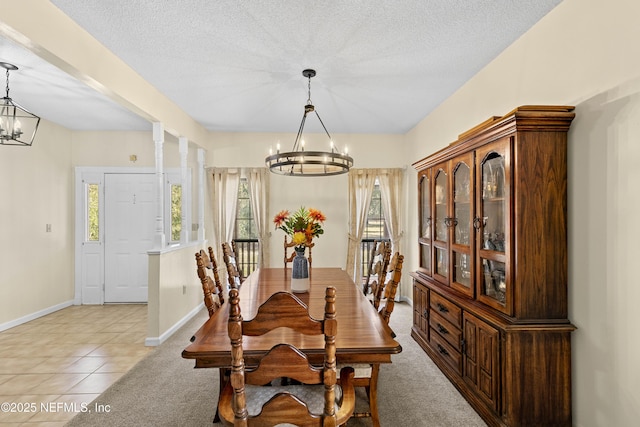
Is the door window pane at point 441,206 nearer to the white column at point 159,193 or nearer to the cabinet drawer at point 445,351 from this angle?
the cabinet drawer at point 445,351

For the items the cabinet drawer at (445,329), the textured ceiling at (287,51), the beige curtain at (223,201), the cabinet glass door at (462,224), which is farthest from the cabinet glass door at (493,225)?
the beige curtain at (223,201)

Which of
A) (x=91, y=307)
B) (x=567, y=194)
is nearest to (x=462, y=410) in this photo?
(x=567, y=194)

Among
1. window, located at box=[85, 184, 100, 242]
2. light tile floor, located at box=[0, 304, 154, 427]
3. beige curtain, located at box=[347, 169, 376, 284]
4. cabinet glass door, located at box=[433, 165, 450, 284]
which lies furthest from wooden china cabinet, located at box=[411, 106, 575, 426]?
window, located at box=[85, 184, 100, 242]

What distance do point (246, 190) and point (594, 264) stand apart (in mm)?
4799

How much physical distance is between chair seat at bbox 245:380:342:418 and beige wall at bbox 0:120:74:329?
424cm

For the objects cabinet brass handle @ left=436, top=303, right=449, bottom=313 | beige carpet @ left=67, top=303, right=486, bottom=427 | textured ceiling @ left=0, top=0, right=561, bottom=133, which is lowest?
beige carpet @ left=67, top=303, right=486, bottom=427

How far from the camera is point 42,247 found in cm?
470

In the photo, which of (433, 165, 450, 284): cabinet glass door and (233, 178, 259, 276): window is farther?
(233, 178, 259, 276): window

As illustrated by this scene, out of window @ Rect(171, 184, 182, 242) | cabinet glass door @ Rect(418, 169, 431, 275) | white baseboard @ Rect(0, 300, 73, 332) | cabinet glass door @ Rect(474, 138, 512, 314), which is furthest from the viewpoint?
window @ Rect(171, 184, 182, 242)

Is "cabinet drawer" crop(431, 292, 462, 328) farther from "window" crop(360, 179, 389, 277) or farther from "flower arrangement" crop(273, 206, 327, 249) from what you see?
"window" crop(360, 179, 389, 277)

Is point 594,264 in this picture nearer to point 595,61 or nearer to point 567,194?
point 567,194

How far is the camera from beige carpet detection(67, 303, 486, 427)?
231 centimetres

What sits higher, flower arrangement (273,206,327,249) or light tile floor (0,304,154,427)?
flower arrangement (273,206,327,249)

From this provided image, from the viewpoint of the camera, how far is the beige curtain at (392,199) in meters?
5.53
